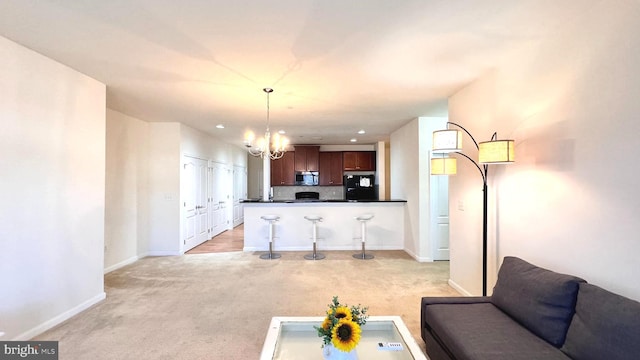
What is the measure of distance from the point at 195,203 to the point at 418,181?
15.5 feet

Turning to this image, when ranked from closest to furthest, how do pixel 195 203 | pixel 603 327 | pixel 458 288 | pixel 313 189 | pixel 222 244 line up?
pixel 603 327 < pixel 458 288 < pixel 195 203 < pixel 222 244 < pixel 313 189

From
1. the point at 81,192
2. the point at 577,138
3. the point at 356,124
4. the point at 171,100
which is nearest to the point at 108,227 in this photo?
the point at 81,192

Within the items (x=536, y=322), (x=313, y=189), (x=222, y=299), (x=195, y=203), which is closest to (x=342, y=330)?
(x=536, y=322)

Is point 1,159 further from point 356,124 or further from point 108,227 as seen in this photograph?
point 356,124

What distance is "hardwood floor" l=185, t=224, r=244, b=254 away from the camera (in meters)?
6.08

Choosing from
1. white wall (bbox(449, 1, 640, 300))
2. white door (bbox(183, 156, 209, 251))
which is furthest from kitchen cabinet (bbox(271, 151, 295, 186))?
white wall (bbox(449, 1, 640, 300))

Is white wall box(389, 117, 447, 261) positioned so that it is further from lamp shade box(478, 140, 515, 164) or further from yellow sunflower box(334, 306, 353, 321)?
yellow sunflower box(334, 306, 353, 321)

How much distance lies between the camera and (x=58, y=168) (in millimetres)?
2918

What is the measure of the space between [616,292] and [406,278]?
271 centimetres

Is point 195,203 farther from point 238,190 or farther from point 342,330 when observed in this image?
point 342,330

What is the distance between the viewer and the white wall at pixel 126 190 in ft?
15.5

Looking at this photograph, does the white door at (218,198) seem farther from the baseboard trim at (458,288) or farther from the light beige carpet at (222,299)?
the baseboard trim at (458,288)

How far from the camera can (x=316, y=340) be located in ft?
6.72

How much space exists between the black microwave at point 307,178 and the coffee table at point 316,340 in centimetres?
625
